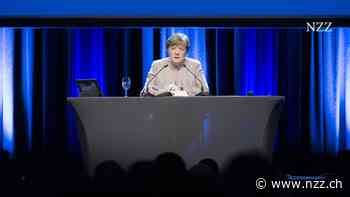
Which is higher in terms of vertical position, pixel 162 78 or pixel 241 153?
pixel 162 78

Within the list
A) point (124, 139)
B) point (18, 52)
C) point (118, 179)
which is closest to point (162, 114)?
point (124, 139)

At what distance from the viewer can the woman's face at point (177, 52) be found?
11.8 feet

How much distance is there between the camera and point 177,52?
3619mm

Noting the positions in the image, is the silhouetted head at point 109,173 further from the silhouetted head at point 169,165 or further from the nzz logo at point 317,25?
the nzz logo at point 317,25

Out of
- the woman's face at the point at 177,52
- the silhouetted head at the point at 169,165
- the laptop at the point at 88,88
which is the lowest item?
the silhouetted head at the point at 169,165

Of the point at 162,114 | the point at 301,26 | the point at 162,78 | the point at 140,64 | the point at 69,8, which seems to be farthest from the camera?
the point at 140,64

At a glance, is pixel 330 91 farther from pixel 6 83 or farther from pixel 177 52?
pixel 6 83

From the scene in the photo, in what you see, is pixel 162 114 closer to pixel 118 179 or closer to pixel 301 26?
pixel 118 179

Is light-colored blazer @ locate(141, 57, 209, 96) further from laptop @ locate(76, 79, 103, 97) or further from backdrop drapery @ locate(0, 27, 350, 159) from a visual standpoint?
backdrop drapery @ locate(0, 27, 350, 159)

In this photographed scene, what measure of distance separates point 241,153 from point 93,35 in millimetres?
2852

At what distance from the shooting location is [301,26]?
15.4 ft

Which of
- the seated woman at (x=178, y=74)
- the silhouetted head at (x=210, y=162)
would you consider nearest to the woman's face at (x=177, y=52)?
the seated woman at (x=178, y=74)

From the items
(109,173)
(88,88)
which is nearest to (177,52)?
(88,88)

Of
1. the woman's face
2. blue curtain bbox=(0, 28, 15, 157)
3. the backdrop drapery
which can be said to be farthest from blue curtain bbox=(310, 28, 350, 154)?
blue curtain bbox=(0, 28, 15, 157)
